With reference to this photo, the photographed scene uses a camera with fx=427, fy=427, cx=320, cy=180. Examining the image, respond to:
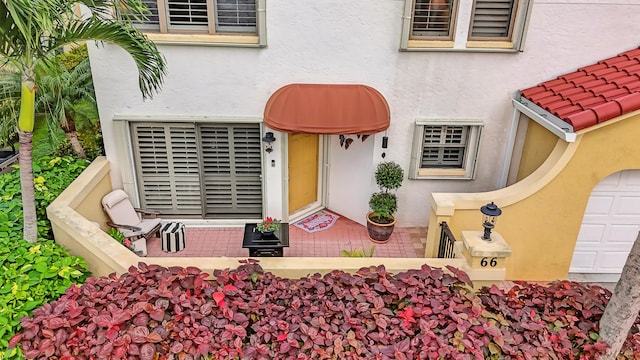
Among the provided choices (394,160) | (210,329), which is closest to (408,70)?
(394,160)

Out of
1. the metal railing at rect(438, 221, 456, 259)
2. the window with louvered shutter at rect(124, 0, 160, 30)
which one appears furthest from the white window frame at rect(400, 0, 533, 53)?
the window with louvered shutter at rect(124, 0, 160, 30)

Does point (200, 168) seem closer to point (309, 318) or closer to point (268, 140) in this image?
point (268, 140)

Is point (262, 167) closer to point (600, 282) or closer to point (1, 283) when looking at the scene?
point (1, 283)

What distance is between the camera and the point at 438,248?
11.2 metres

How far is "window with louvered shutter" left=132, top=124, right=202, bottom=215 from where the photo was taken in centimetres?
1308

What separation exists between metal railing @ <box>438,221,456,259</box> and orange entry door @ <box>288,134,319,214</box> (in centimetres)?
562

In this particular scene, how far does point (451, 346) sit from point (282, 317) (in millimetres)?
2944

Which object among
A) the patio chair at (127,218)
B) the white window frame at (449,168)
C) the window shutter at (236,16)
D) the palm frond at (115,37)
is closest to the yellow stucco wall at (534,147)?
the white window frame at (449,168)

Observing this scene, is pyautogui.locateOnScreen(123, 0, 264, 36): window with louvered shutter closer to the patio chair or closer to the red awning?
the red awning

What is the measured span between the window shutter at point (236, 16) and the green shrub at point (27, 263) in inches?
252

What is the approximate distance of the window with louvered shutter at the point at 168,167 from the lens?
42.9 feet

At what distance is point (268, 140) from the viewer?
12.9 m

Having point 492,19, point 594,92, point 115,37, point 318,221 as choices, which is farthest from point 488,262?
point 115,37

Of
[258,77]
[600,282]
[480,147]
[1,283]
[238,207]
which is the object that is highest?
[258,77]
